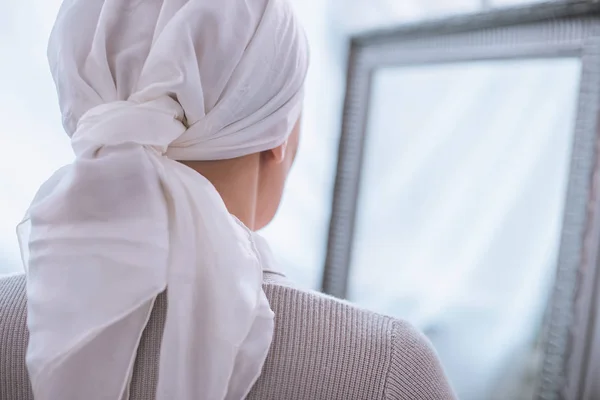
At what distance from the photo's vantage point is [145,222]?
21.4 inches

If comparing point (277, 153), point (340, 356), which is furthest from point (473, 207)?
point (340, 356)

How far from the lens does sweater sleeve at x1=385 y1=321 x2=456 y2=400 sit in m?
0.56

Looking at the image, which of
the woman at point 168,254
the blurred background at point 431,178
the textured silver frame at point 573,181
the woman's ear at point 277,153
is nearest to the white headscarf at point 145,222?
the woman at point 168,254

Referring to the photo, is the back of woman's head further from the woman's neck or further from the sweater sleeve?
the sweater sleeve

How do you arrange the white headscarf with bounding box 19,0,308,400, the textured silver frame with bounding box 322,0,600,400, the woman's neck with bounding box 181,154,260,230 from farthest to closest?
1. the textured silver frame with bounding box 322,0,600,400
2. the woman's neck with bounding box 181,154,260,230
3. the white headscarf with bounding box 19,0,308,400

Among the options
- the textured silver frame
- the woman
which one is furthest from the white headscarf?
the textured silver frame

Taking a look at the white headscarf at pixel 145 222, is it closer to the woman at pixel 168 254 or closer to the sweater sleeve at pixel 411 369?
the woman at pixel 168 254

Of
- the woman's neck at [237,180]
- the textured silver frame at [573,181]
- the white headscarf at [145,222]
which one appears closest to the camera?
the white headscarf at [145,222]

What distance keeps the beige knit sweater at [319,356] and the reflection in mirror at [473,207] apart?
23.8 inches

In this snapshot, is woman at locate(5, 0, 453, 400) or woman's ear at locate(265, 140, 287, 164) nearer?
woman at locate(5, 0, 453, 400)

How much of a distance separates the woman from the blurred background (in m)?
0.52

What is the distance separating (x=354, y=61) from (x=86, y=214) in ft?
3.61

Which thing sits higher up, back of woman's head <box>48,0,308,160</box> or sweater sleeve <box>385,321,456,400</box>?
back of woman's head <box>48,0,308,160</box>

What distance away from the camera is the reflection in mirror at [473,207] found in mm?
1100
